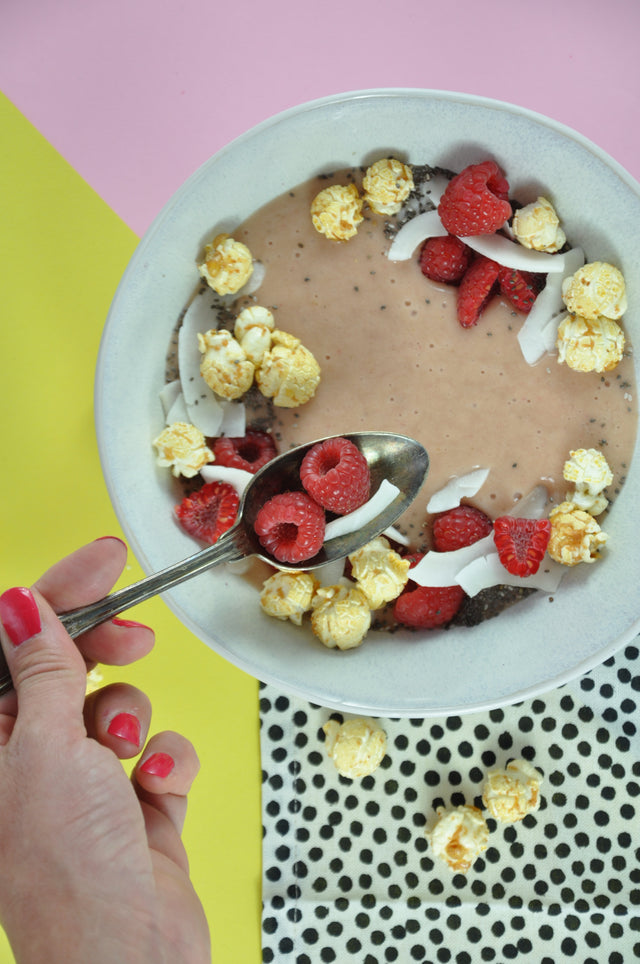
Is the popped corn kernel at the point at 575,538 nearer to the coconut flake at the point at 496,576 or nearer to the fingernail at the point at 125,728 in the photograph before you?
the coconut flake at the point at 496,576

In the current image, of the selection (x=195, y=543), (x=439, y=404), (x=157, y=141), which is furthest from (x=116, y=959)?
(x=157, y=141)

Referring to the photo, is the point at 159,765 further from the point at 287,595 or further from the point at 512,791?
the point at 512,791

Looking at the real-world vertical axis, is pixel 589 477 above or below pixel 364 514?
below

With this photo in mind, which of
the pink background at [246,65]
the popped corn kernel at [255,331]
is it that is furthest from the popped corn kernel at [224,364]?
the pink background at [246,65]

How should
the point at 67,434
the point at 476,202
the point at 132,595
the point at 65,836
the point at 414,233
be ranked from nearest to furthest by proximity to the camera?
1. the point at 65,836
2. the point at 132,595
3. the point at 476,202
4. the point at 414,233
5. the point at 67,434

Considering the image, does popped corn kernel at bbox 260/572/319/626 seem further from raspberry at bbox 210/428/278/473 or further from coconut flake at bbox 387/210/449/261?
coconut flake at bbox 387/210/449/261

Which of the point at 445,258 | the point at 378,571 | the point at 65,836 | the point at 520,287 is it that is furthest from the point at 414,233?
the point at 65,836

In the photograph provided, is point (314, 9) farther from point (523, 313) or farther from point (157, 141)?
point (523, 313)
